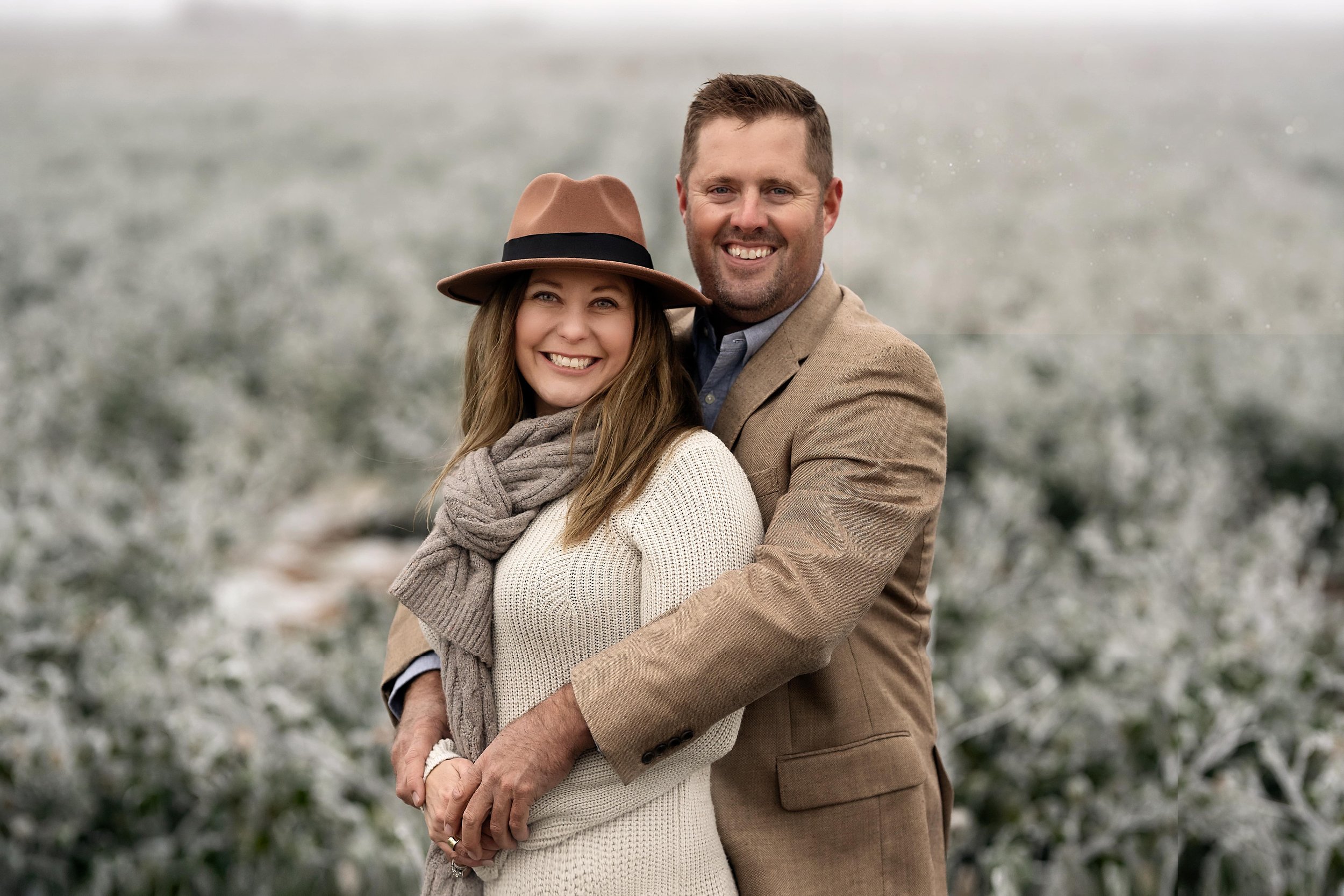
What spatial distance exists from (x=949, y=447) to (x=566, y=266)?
11.2 feet

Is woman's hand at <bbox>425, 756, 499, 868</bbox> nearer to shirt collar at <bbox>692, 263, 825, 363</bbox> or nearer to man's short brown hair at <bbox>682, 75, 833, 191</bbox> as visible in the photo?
shirt collar at <bbox>692, 263, 825, 363</bbox>

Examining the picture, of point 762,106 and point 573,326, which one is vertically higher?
point 762,106

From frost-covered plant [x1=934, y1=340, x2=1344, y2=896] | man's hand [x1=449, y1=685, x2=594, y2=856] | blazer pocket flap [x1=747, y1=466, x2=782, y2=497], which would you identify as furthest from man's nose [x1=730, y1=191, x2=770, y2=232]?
frost-covered plant [x1=934, y1=340, x2=1344, y2=896]

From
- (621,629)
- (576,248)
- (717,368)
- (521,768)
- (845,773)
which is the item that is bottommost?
(845,773)

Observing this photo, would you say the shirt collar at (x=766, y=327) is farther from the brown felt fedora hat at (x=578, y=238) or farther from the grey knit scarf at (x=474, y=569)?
the grey knit scarf at (x=474, y=569)

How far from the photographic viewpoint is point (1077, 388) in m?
4.95

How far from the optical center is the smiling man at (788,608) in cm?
147

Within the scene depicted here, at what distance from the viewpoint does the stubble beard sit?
5.98ft

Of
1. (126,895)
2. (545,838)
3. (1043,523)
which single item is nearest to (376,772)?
(126,895)

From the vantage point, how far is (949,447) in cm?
480

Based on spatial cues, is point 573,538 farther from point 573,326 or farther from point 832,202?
point 832,202

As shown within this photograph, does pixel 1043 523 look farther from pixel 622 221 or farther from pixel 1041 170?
pixel 622 221

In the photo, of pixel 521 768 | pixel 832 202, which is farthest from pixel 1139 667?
pixel 521 768

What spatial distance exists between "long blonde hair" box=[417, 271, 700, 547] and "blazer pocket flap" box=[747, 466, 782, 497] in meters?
0.12
